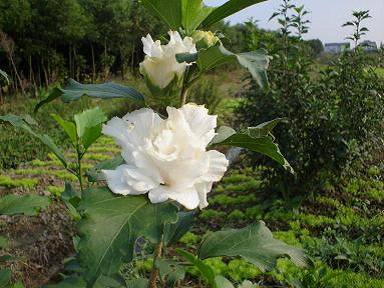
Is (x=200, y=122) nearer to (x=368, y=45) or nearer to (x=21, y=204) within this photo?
(x=21, y=204)

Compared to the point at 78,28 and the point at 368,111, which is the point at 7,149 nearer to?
the point at 368,111

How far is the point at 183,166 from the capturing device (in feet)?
3.39

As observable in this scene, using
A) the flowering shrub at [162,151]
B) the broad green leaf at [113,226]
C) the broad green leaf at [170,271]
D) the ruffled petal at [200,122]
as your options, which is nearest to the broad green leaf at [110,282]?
the broad green leaf at [170,271]

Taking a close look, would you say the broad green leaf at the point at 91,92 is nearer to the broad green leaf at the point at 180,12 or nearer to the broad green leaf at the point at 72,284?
the broad green leaf at the point at 180,12

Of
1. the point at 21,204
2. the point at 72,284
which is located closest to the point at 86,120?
the point at 21,204

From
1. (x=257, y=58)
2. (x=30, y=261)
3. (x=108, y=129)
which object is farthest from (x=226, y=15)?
(x=30, y=261)

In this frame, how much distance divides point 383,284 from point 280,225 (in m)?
1.29

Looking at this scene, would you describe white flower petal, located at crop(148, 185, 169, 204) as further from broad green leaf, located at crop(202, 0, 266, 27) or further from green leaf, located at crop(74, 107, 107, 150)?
green leaf, located at crop(74, 107, 107, 150)

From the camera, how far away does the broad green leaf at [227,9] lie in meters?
1.17

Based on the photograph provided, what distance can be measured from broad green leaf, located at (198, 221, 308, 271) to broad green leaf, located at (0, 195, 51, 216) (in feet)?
2.54

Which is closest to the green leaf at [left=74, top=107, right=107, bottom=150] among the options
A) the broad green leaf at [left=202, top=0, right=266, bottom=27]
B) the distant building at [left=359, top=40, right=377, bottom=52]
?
the broad green leaf at [left=202, top=0, right=266, bottom=27]

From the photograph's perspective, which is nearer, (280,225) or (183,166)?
(183,166)

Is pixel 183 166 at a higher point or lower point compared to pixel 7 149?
higher

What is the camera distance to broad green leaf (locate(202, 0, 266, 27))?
46.1 inches
